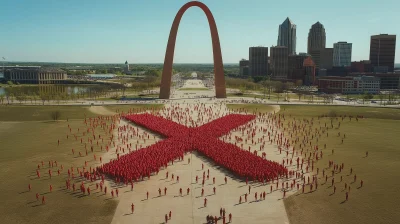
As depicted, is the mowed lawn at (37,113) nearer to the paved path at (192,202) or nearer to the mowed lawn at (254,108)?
the mowed lawn at (254,108)

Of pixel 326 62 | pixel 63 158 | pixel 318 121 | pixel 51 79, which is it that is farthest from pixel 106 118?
pixel 326 62

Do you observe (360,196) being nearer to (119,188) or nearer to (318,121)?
(119,188)

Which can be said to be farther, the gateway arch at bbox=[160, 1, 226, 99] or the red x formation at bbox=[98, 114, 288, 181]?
the gateway arch at bbox=[160, 1, 226, 99]

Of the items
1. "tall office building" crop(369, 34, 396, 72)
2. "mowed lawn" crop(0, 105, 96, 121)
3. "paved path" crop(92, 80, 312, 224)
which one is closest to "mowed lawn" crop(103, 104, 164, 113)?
"mowed lawn" crop(0, 105, 96, 121)

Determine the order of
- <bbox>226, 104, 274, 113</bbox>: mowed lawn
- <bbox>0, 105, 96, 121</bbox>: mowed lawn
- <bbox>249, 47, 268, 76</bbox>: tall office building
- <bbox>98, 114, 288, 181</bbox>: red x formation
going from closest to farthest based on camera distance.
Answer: <bbox>98, 114, 288, 181</bbox>: red x formation → <bbox>0, 105, 96, 121</bbox>: mowed lawn → <bbox>226, 104, 274, 113</bbox>: mowed lawn → <bbox>249, 47, 268, 76</bbox>: tall office building

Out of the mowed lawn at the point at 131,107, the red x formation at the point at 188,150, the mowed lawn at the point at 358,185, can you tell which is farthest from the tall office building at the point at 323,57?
the red x formation at the point at 188,150

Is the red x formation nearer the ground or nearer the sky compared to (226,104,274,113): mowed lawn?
nearer the ground

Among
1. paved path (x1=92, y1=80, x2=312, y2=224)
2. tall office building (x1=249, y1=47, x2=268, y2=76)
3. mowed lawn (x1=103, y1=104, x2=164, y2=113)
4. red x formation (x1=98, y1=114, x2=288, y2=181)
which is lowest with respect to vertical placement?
paved path (x1=92, y1=80, x2=312, y2=224)

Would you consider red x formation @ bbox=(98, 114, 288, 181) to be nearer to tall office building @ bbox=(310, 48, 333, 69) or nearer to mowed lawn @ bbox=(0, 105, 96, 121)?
mowed lawn @ bbox=(0, 105, 96, 121)

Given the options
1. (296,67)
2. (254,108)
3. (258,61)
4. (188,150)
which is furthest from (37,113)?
(258,61)
